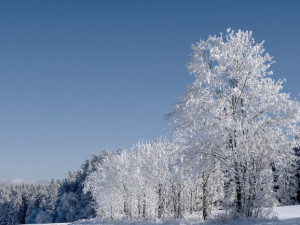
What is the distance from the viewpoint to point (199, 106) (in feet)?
55.0

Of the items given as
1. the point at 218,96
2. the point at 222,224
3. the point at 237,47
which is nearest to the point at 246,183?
the point at 222,224

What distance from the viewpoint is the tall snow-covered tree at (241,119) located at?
14680mm

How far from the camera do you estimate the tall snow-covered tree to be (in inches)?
578

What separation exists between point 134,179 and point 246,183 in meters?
19.7

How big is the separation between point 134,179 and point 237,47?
19437 millimetres

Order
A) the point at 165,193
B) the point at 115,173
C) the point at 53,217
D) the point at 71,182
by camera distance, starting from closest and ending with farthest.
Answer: the point at 165,193, the point at 115,173, the point at 71,182, the point at 53,217

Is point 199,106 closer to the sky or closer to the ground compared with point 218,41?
closer to the ground

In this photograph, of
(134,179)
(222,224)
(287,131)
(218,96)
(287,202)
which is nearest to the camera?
(222,224)

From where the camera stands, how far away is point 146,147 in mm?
33312

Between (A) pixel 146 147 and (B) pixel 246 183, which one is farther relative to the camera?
(A) pixel 146 147

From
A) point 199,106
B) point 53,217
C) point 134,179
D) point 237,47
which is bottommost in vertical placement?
point 53,217

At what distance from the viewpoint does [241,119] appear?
15.9 m

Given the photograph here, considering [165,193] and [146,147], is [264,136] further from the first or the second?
[146,147]

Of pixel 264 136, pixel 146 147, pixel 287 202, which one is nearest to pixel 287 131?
pixel 264 136
